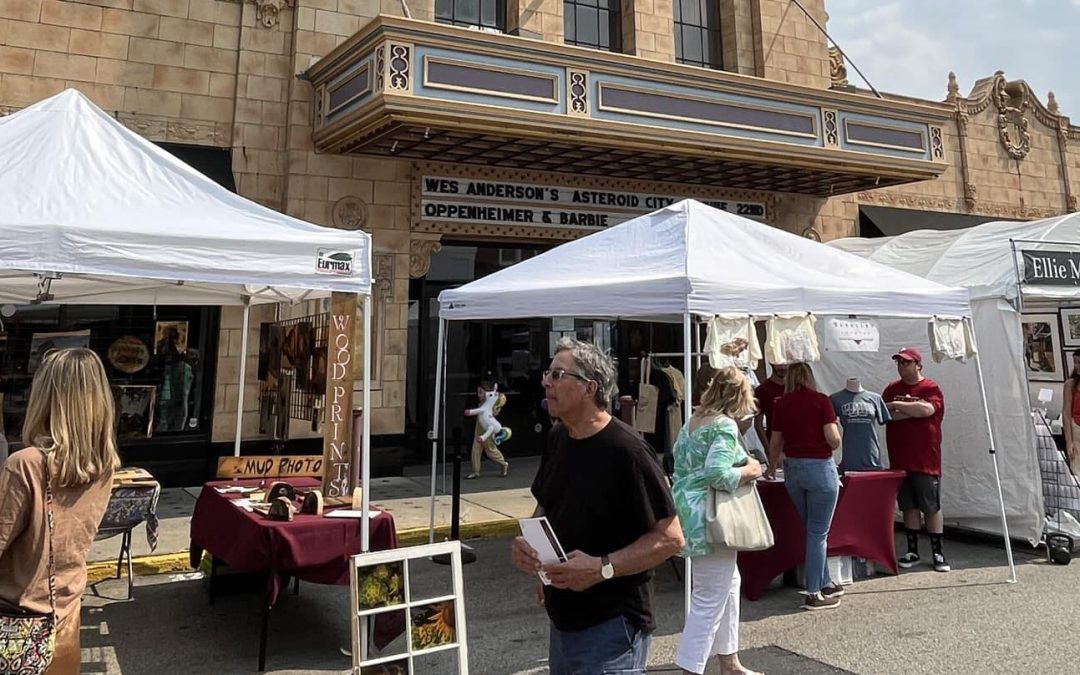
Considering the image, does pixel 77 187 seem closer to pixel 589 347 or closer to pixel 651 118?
pixel 589 347

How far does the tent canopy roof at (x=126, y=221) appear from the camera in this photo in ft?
13.2

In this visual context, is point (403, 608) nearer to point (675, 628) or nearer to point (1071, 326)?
point (675, 628)

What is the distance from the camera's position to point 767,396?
24.5 feet

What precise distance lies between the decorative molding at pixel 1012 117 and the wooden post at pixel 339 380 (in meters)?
19.1

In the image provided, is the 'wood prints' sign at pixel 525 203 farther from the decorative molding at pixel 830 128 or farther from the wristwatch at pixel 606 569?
the wristwatch at pixel 606 569

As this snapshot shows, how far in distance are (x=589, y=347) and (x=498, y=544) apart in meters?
5.79

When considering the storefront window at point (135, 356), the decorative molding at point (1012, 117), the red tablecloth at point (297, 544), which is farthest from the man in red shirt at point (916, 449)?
the decorative molding at point (1012, 117)

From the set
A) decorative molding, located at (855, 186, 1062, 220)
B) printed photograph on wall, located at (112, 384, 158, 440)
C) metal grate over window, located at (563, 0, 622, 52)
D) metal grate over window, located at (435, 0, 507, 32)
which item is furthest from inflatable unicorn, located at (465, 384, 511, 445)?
decorative molding, located at (855, 186, 1062, 220)

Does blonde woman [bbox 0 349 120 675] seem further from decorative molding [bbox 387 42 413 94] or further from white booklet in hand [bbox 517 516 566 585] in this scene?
decorative molding [bbox 387 42 413 94]

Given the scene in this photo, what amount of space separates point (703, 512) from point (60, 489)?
320cm

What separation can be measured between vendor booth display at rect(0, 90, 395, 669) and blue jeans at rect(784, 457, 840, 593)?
3222 mm

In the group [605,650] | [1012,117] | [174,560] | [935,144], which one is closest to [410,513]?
[174,560]

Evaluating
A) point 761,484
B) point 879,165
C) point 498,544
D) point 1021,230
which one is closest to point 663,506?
point 761,484

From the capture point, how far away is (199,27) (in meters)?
10.7
